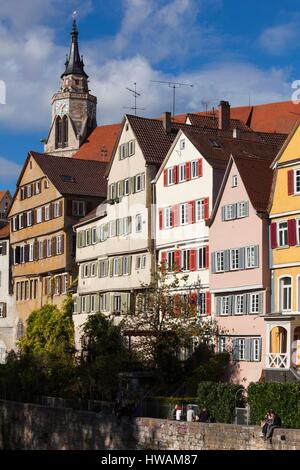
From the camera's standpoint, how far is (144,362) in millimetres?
52875

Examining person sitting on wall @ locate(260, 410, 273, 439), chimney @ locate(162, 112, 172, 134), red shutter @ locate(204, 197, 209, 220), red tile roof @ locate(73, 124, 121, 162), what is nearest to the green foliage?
red shutter @ locate(204, 197, 209, 220)

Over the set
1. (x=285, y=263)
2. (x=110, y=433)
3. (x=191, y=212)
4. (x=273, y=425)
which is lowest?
(x=110, y=433)

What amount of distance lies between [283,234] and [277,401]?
35.0 ft

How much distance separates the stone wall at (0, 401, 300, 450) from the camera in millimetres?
37094

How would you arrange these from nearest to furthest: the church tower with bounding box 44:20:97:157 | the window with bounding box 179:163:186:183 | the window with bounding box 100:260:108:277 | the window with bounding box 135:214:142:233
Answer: the window with bounding box 179:163:186:183
the window with bounding box 135:214:142:233
the window with bounding box 100:260:108:277
the church tower with bounding box 44:20:97:157

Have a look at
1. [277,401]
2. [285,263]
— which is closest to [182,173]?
[285,263]

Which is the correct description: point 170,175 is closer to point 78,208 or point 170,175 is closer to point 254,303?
point 254,303

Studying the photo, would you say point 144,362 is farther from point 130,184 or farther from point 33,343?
point 33,343

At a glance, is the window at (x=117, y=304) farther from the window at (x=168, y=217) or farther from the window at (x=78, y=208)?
the window at (x=78, y=208)

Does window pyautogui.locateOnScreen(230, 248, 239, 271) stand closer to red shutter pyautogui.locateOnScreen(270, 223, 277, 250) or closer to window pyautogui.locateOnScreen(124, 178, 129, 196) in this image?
red shutter pyautogui.locateOnScreen(270, 223, 277, 250)

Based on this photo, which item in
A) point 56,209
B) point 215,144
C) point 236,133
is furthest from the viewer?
point 56,209

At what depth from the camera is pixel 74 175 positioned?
243 feet

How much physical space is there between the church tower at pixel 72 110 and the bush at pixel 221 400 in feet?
260

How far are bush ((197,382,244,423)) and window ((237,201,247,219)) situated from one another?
391 inches
